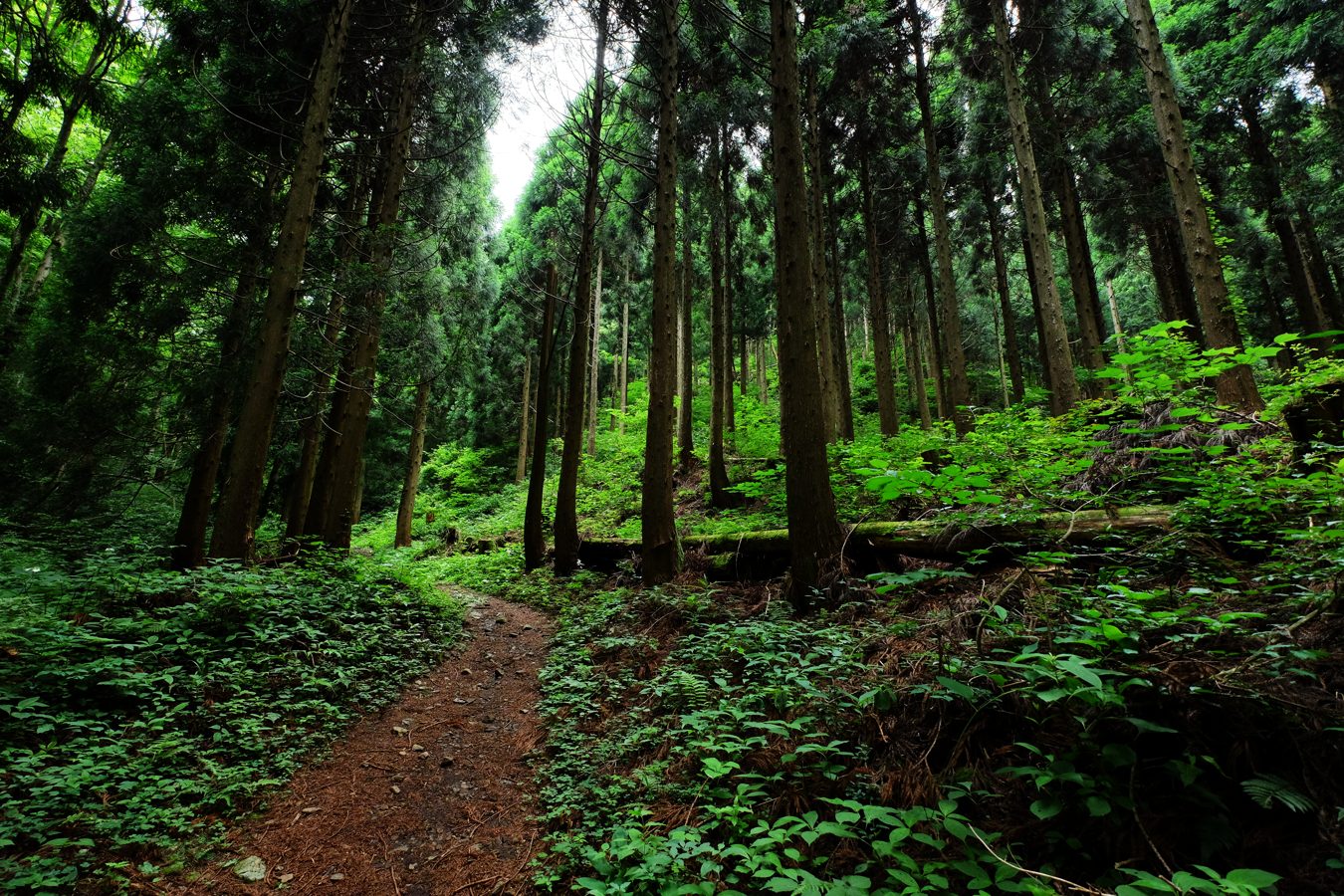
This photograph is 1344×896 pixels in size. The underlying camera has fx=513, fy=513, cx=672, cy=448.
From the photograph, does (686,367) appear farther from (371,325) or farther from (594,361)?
(371,325)

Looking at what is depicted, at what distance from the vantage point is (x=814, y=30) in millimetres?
12594

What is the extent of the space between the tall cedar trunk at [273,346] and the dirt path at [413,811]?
3540 millimetres

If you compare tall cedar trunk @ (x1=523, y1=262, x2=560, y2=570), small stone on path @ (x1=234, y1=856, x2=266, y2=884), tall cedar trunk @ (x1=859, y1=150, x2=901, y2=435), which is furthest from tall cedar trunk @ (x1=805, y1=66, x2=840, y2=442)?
small stone on path @ (x1=234, y1=856, x2=266, y2=884)

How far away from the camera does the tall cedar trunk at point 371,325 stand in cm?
899

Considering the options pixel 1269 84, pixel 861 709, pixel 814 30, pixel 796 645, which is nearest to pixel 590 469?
pixel 814 30

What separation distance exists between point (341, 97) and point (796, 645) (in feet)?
41.6

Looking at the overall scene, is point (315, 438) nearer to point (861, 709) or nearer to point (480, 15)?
point (480, 15)

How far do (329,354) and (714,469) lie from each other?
824 centimetres

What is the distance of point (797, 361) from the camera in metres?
5.60

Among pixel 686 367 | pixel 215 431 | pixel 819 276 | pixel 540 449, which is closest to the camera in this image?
pixel 215 431

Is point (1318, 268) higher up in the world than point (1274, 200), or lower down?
lower down

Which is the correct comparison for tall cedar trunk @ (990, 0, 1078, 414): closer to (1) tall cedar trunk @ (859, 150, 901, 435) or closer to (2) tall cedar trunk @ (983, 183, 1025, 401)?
(1) tall cedar trunk @ (859, 150, 901, 435)

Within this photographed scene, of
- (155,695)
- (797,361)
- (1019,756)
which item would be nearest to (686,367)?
(797,361)

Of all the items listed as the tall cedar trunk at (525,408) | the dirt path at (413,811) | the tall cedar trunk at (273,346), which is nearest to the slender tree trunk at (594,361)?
the tall cedar trunk at (525,408)
